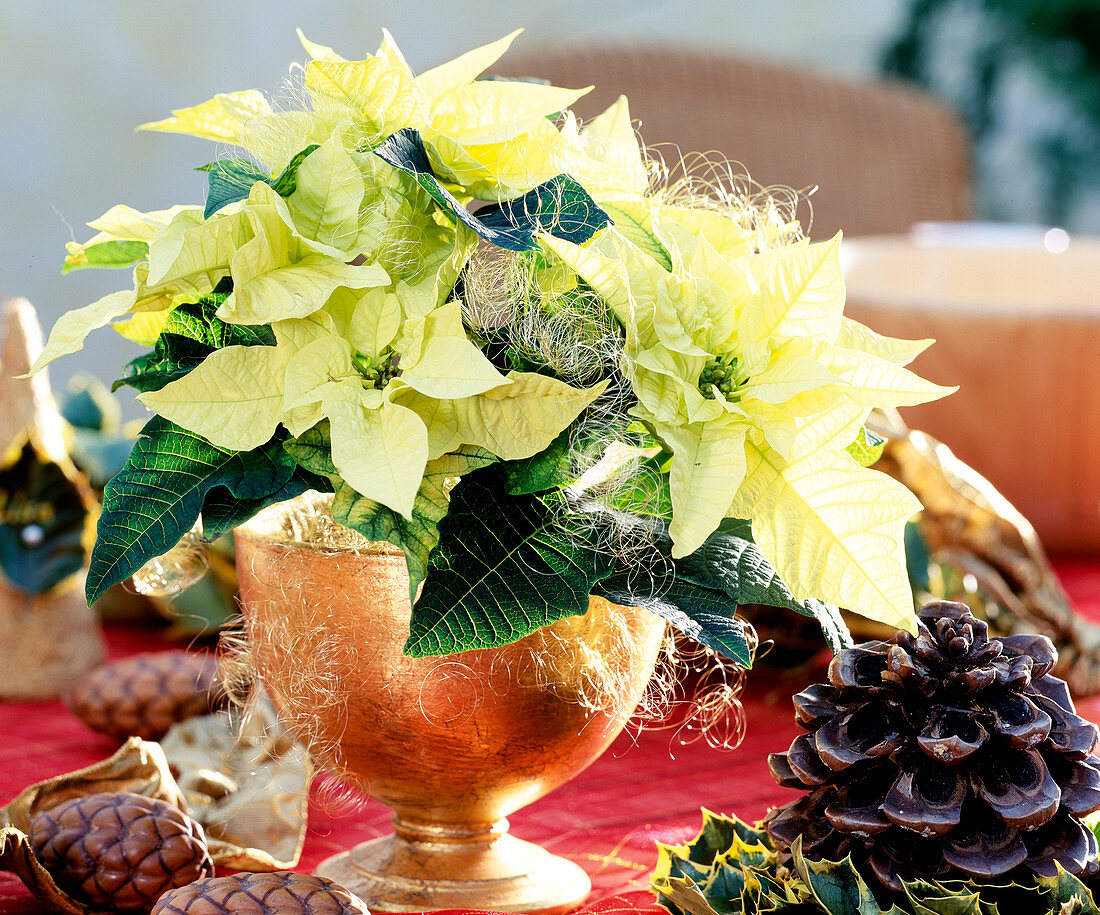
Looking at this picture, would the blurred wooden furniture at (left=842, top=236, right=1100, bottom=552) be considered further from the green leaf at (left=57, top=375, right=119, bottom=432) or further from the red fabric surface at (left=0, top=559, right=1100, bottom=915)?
the green leaf at (left=57, top=375, right=119, bottom=432)

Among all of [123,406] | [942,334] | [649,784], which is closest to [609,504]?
[649,784]

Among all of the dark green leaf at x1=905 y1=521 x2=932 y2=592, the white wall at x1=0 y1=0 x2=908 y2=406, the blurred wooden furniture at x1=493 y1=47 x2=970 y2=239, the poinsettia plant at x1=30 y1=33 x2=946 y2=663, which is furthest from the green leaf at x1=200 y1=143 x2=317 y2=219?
the white wall at x1=0 y1=0 x2=908 y2=406

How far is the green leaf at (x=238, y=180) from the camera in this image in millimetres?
259

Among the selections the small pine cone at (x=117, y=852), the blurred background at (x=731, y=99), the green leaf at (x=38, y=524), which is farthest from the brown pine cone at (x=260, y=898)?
the blurred background at (x=731, y=99)

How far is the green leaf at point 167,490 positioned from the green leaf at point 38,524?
0.23 meters

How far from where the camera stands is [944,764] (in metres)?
0.26

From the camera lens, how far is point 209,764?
398mm

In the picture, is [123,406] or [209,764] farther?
[123,406]

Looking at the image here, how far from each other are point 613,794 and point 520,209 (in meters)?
0.23

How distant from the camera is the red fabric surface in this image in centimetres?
35

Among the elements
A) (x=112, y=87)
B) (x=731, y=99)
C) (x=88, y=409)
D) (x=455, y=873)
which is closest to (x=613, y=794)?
(x=455, y=873)

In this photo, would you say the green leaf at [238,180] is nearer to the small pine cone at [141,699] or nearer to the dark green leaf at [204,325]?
the dark green leaf at [204,325]

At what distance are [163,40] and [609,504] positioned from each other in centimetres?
181

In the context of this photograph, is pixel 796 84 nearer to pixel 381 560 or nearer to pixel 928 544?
pixel 928 544
